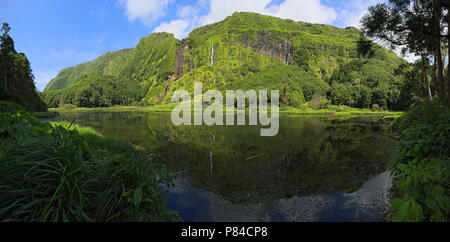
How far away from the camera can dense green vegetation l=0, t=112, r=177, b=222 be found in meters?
3.18

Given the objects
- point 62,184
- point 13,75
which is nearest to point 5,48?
point 13,75

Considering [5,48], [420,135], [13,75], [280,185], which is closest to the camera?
[420,135]

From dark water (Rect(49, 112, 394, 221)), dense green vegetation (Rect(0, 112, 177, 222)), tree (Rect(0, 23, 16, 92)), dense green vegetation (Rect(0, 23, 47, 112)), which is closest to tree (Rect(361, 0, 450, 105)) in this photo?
dark water (Rect(49, 112, 394, 221))

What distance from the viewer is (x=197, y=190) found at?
8.82 metres

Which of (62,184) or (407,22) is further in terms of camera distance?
(407,22)

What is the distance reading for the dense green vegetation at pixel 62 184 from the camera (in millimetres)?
3178

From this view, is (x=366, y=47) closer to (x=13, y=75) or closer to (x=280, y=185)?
(x=280, y=185)

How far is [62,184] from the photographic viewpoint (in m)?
3.32

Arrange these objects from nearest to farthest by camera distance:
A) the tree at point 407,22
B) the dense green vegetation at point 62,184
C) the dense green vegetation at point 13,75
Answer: the dense green vegetation at point 62,184 < the tree at point 407,22 < the dense green vegetation at point 13,75

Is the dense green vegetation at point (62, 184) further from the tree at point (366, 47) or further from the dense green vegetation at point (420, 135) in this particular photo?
the tree at point (366, 47)

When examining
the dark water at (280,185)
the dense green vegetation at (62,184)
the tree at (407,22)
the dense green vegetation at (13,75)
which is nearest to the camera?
the dense green vegetation at (62,184)

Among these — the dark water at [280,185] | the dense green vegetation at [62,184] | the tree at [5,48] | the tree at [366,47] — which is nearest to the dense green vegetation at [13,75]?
the tree at [5,48]

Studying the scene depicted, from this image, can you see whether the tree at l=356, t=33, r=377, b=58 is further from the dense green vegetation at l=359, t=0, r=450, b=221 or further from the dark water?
the dark water
